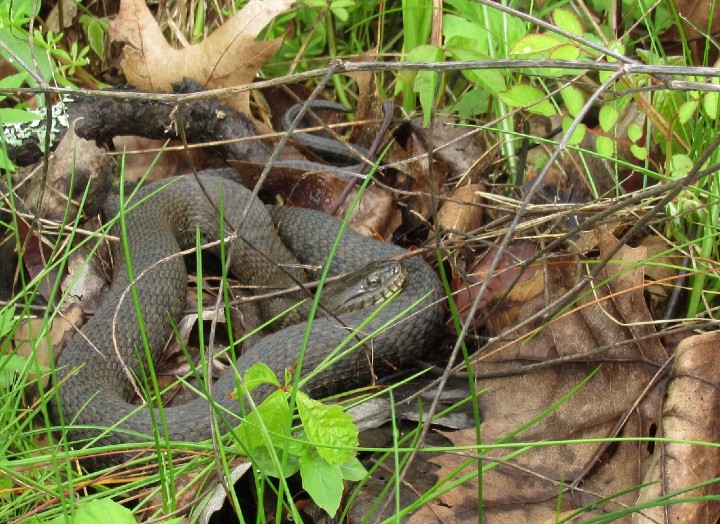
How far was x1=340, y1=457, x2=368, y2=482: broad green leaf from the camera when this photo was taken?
94.4 inches

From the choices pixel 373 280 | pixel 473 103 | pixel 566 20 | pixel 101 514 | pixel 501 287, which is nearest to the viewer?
pixel 101 514

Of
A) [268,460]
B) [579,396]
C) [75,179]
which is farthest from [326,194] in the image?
[268,460]

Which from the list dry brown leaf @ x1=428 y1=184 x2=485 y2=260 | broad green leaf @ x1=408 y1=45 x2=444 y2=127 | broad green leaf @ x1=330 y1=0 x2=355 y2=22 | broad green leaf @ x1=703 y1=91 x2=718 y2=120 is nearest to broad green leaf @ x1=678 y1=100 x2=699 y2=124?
broad green leaf @ x1=703 y1=91 x2=718 y2=120

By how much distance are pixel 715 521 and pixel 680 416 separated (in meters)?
0.35

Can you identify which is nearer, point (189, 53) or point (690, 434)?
point (690, 434)

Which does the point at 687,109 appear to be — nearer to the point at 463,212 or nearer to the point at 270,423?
the point at 463,212

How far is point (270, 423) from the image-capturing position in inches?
93.4

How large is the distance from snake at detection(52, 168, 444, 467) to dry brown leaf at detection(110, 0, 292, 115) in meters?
0.62

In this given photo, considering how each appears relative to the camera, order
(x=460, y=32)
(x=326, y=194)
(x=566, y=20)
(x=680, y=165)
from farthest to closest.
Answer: (x=326, y=194) → (x=460, y=32) → (x=680, y=165) → (x=566, y=20)

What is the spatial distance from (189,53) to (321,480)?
11.4 feet

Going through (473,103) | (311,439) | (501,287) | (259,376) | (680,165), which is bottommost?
(501,287)

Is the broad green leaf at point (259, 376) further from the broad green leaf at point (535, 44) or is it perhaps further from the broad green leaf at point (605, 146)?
the broad green leaf at point (605, 146)

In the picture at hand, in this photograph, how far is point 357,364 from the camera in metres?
3.80

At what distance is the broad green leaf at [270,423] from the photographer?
234 centimetres
